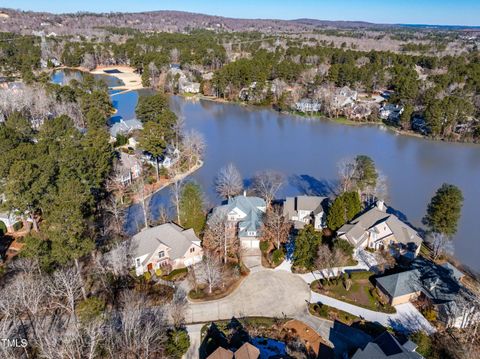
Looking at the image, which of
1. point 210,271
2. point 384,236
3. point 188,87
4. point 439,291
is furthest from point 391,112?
point 210,271

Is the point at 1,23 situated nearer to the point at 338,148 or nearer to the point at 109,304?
the point at 338,148

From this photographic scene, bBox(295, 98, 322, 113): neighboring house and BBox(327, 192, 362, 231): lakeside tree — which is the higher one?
BBox(295, 98, 322, 113): neighboring house

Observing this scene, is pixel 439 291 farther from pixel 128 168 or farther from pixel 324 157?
pixel 128 168

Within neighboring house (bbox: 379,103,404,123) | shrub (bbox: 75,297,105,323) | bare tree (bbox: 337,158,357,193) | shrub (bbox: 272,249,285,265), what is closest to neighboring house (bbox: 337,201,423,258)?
shrub (bbox: 272,249,285,265)

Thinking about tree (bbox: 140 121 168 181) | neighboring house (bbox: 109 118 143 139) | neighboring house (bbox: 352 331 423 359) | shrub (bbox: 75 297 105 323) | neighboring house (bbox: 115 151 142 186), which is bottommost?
shrub (bbox: 75 297 105 323)

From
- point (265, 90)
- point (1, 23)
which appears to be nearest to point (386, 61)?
point (265, 90)

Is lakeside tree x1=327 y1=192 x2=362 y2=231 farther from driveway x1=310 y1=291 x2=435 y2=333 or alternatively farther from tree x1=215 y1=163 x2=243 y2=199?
tree x1=215 y1=163 x2=243 y2=199
